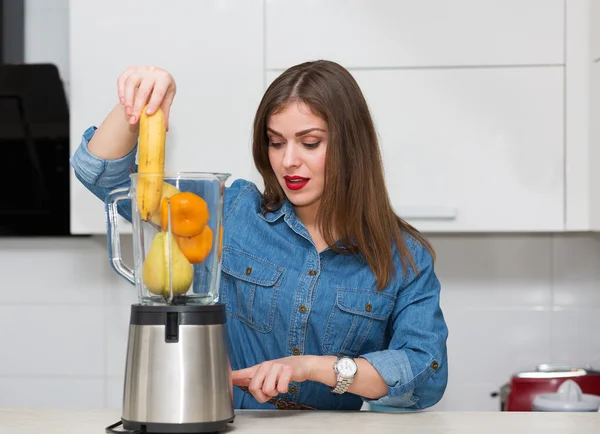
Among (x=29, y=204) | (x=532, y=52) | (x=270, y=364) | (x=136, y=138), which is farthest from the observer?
(x=29, y=204)

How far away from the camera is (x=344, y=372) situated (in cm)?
105

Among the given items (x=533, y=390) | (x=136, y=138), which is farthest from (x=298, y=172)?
(x=533, y=390)

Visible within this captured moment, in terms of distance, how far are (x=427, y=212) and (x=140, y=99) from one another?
2.87ft

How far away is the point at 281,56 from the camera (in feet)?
5.68

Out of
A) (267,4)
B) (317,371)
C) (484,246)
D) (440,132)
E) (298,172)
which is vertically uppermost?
(267,4)

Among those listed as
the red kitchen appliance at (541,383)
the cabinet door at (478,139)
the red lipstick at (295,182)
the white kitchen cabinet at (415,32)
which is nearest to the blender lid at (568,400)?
the red kitchen appliance at (541,383)

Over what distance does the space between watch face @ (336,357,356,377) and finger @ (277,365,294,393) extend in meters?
0.10

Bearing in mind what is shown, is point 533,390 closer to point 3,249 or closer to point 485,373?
point 485,373

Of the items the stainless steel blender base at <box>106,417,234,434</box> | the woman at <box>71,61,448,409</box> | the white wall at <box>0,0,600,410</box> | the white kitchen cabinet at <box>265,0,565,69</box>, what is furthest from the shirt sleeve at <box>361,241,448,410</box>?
the white wall at <box>0,0,600,410</box>

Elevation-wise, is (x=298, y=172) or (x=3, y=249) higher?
(x=298, y=172)

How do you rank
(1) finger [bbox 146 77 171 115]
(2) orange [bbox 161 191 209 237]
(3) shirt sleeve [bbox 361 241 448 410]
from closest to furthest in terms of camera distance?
(2) orange [bbox 161 191 209 237] < (1) finger [bbox 146 77 171 115] < (3) shirt sleeve [bbox 361 241 448 410]

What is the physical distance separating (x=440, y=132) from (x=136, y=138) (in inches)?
31.0

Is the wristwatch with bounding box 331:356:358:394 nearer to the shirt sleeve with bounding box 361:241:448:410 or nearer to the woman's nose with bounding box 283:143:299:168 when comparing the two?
the shirt sleeve with bounding box 361:241:448:410

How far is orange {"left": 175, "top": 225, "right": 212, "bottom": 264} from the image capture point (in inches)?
34.4
